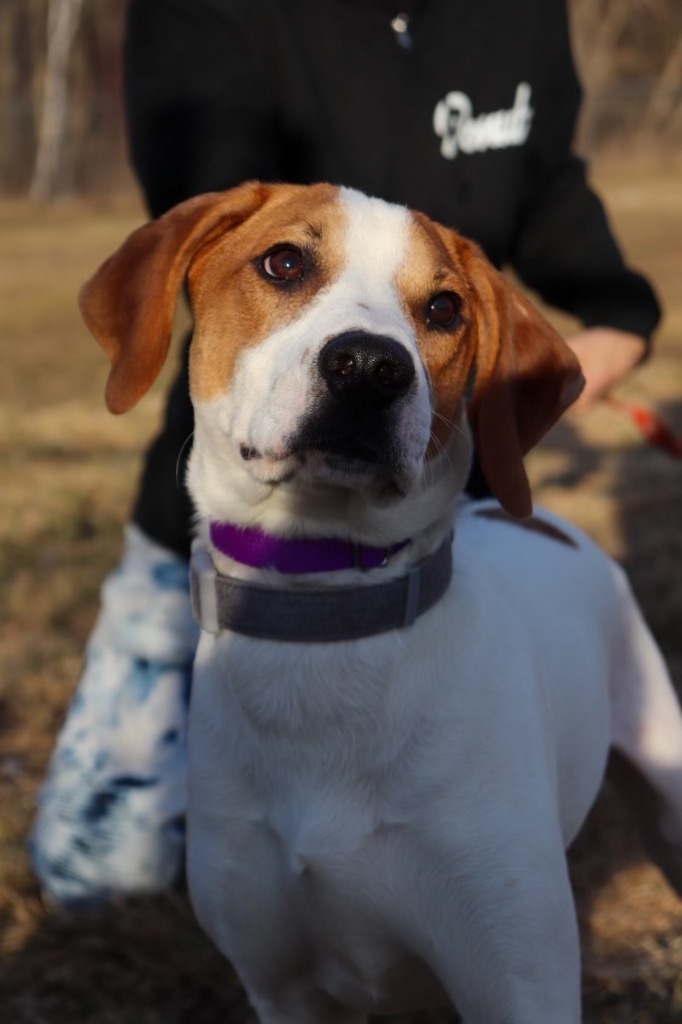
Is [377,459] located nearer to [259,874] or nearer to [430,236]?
[430,236]

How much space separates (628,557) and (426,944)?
3.41 meters

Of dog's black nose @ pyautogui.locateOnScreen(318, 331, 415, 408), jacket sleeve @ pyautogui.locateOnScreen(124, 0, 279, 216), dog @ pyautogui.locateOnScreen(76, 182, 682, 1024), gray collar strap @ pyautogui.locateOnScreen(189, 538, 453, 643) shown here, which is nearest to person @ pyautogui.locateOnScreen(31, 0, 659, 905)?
jacket sleeve @ pyautogui.locateOnScreen(124, 0, 279, 216)

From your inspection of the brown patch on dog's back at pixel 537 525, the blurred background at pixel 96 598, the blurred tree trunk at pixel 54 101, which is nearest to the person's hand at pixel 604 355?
the blurred background at pixel 96 598

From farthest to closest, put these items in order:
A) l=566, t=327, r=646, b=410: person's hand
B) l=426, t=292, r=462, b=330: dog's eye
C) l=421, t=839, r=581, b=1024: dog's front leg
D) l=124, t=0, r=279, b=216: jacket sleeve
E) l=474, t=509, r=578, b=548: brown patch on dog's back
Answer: l=566, t=327, r=646, b=410: person's hand
l=124, t=0, r=279, b=216: jacket sleeve
l=474, t=509, r=578, b=548: brown patch on dog's back
l=426, t=292, r=462, b=330: dog's eye
l=421, t=839, r=581, b=1024: dog's front leg

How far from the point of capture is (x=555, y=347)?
8.22 feet

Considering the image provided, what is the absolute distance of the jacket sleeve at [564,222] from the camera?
12.7ft

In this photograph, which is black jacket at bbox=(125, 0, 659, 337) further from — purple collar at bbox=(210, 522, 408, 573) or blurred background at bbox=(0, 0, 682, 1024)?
purple collar at bbox=(210, 522, 408, 573)

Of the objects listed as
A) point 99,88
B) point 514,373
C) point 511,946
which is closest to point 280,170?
point 514,373

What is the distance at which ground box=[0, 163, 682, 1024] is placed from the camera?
10.2ft

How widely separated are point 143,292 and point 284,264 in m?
0.28

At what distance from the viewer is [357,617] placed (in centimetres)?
230

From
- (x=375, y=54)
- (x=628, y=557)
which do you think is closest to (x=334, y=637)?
(x=375, y=54)

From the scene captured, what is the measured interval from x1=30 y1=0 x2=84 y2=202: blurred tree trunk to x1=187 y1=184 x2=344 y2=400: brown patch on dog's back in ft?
79.8

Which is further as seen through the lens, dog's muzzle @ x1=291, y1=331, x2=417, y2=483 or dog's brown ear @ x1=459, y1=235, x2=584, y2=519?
dog's brown ear @ x1=459, y1=235, x2=584, y2=519
